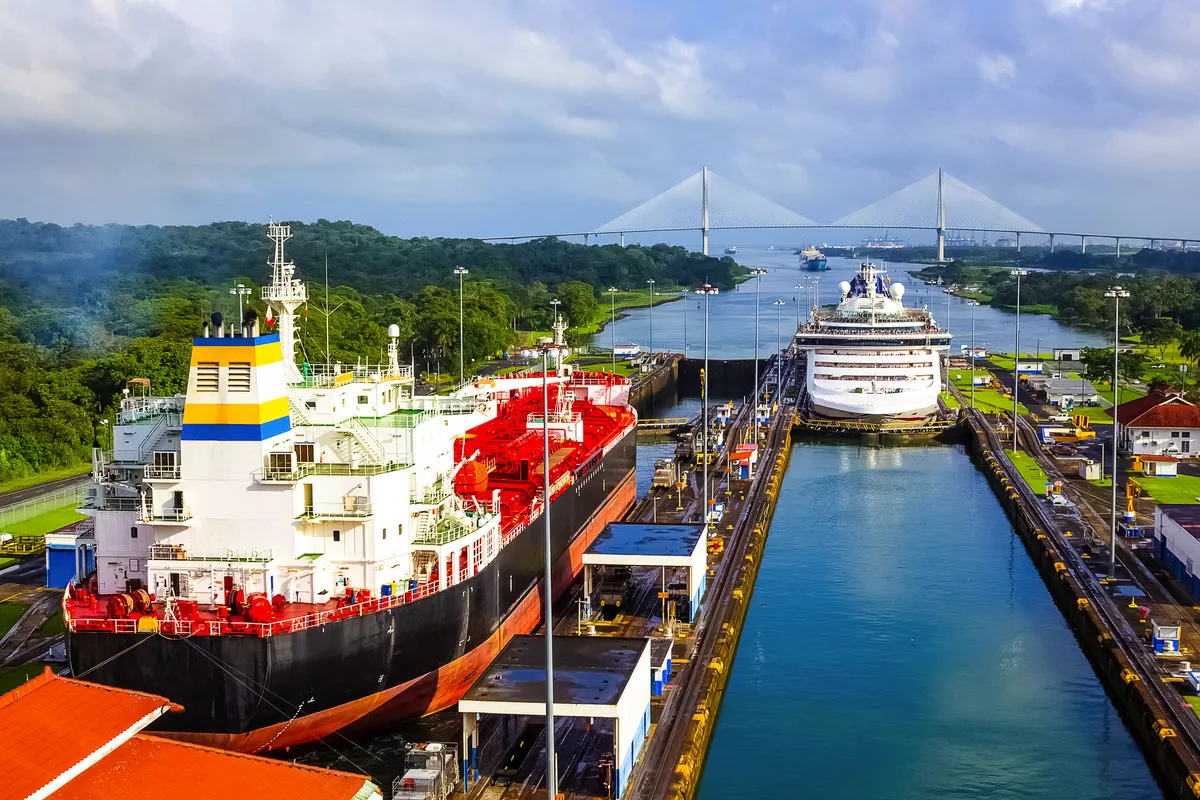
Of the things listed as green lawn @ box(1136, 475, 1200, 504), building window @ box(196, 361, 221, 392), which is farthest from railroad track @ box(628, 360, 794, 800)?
green lawn @ box(1136, 475, 1200, 504)

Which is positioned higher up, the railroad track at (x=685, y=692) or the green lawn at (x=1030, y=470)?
the green lawn at (x=1030, y=470)

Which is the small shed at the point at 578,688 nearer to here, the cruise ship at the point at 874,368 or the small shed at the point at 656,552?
the small shed at the point at 656,552

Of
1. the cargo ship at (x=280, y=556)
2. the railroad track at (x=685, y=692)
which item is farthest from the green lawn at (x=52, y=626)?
the railroad track at (x=685, y=692)

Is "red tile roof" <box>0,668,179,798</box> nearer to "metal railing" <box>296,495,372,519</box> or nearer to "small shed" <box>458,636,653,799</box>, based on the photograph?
"small shed" <box>458,636,653,799</box>

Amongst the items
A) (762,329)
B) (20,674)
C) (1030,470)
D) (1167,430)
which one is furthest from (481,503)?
(762,329)

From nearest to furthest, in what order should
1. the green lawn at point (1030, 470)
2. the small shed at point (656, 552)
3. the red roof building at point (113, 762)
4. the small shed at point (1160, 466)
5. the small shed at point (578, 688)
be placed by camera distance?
the red roof building at point (113, 762) < the small shed at point (578, 688) < the small shed at point (656, 552) < the small shed at point (1160, 466) < the green lawn at point (1030, 470)

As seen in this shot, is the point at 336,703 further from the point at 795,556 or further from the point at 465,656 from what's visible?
the point at 795,556

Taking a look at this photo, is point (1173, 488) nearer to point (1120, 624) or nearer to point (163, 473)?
point (1120, 624)
